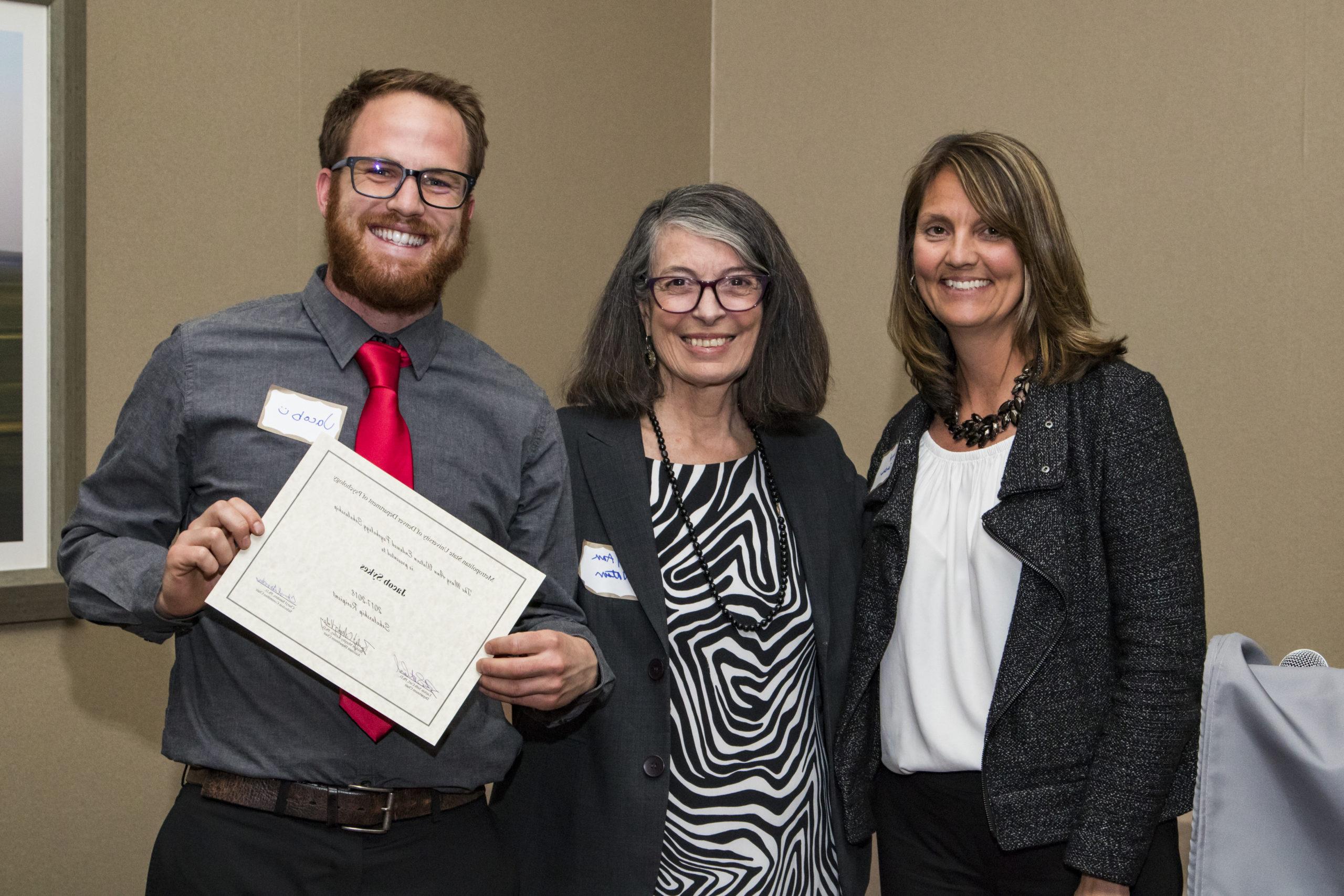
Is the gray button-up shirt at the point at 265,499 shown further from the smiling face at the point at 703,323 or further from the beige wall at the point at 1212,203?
the beige wall at the point at 1212,203

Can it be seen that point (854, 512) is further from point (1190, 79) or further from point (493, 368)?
point (1190, 79)

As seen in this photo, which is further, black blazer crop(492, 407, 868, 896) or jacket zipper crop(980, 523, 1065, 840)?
black blazer crop(492, 407, 868, 896)

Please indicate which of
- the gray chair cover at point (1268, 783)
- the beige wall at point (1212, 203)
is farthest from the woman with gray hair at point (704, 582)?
the beige wall at point (1212, 203)

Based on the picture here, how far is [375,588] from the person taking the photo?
A: 1560 mm

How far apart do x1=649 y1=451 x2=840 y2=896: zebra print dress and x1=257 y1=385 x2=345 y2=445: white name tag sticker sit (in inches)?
24.5

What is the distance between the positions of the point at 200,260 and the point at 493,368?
1.23 meters

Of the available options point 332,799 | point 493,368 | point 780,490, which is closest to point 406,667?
point 332,799

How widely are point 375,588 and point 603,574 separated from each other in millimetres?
573

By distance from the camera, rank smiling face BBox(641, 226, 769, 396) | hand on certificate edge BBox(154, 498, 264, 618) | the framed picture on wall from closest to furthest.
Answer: hand on certificate edge BBox(154, 498, 264, 618), smiling face BBox(641, 226, 769, 396), the framed picture on wall

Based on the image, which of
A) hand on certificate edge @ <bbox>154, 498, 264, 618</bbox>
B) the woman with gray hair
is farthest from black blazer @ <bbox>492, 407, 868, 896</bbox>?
hand on certificate edge @ <bbox>154, 498, 264, 618</bbox>

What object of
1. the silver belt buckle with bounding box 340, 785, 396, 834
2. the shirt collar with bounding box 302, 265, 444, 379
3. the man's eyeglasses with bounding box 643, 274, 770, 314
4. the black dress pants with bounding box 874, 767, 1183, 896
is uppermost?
the man's eyeglasses with bounding box 643, 274, 770, 314

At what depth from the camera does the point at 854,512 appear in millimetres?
2291

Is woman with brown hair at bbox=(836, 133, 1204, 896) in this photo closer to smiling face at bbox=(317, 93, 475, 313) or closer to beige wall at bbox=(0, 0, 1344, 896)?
smiling face at bbox=(317, 93, 475, 313)

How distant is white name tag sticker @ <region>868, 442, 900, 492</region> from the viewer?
2121 mm
